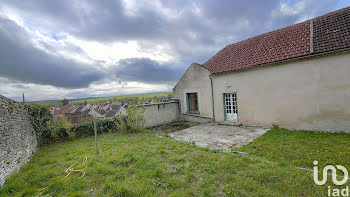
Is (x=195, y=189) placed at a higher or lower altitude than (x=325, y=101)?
lower

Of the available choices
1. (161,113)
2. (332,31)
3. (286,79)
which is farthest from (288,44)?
(161,113)

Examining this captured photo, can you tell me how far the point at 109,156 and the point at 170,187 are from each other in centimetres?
292

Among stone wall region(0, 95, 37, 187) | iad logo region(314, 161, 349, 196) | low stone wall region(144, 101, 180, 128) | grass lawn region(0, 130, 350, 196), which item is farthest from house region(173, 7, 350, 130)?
stone wall region(0, 95, 37, 187)

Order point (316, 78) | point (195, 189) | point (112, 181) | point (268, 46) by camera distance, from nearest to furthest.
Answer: point (195, 189) → point (112, 181) → point (316, 78) → point (268, 46)

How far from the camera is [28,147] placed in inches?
220

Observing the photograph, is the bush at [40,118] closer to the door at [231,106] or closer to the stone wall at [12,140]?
the stone wall at [12,140]

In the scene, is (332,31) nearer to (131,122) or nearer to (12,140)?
(131,122)

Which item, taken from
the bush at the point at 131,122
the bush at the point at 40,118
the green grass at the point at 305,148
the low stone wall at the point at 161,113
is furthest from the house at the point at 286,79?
the bush at the point at 40,118

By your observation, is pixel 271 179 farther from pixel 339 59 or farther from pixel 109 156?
pixel 339 59

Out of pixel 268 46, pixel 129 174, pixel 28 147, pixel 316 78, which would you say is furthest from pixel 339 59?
pixel 28 147

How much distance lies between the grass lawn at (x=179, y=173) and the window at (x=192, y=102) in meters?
6.55

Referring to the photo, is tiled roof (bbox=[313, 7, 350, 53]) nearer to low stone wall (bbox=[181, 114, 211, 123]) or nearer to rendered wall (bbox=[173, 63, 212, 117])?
rendered wall (bbox=[173, 63, 212, 117])

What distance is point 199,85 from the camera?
35.8 ft

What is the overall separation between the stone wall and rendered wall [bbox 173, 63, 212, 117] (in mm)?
9304
